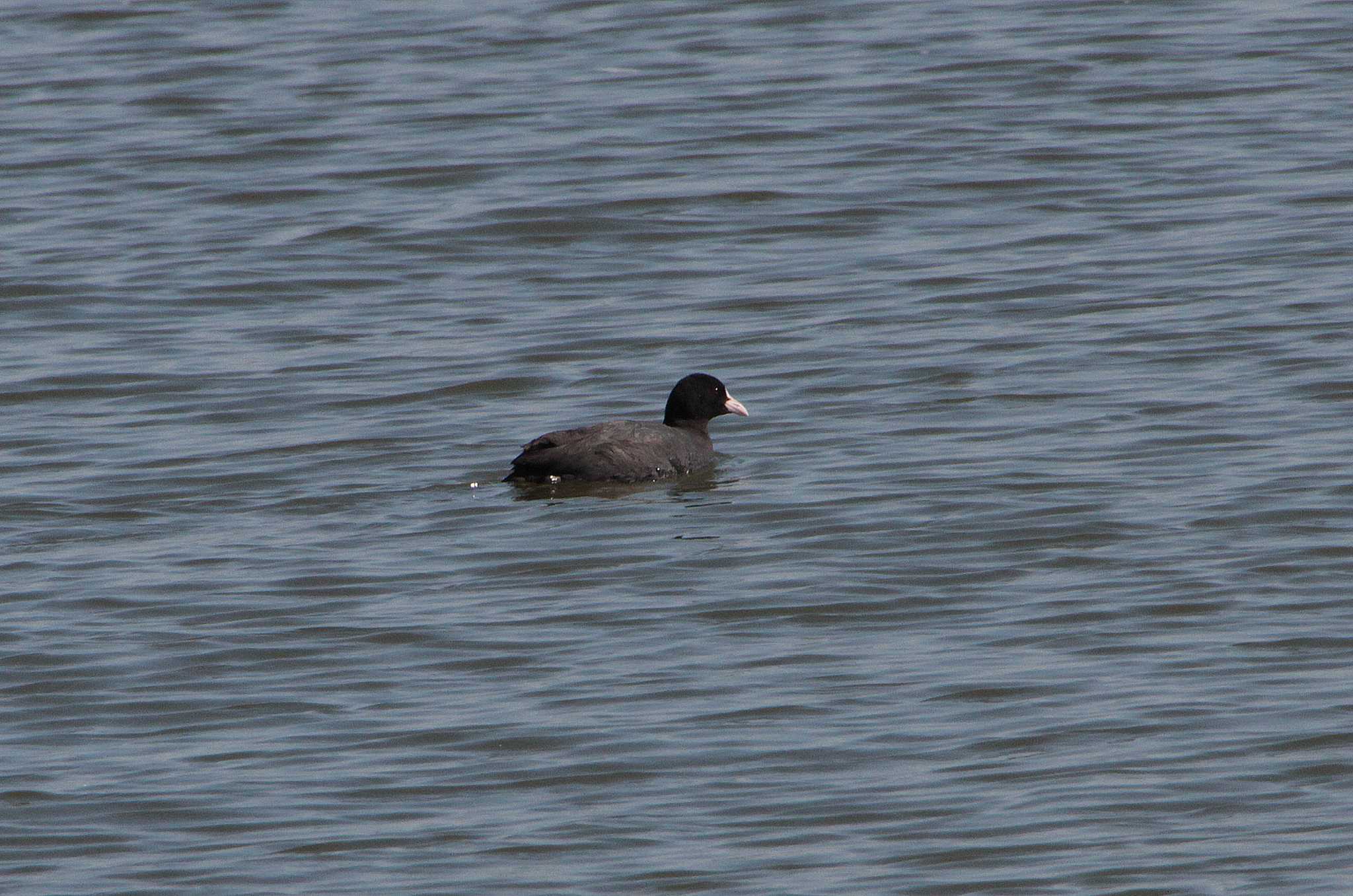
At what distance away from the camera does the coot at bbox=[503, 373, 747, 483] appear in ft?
45.0

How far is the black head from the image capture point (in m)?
14.7

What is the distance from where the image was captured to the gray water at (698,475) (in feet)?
30.4

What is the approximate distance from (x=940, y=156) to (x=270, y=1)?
11144 millimetres

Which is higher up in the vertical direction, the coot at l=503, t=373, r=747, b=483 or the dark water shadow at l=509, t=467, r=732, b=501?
the coot at l=503, t=373, r=747, b=483

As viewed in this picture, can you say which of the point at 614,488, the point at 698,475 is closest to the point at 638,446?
the point at 614,488

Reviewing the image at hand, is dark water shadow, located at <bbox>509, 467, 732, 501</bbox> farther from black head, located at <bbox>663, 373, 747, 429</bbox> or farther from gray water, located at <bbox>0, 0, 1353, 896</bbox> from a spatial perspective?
black head, located at <bbox>663, 373, 747, 429</bbox>

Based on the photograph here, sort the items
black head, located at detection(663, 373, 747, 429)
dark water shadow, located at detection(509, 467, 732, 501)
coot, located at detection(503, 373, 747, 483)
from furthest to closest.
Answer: black head, located at detection(663, 373, 747, 429), dark water shadow, located at detection(509, 467, 732, 501), coot, located at detection(503, 373, 747, 483)

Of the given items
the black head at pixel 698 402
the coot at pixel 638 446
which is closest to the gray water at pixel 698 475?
the coot at pixel 638 446

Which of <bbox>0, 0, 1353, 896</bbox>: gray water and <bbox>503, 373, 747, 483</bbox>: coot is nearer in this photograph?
<bbox>0, 0, 1353, 896</bbox>: gray water

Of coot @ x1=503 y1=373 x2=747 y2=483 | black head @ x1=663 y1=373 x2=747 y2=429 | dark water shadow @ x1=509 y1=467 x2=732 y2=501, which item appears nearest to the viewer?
coot @ x1=503 y1=373 x2=747 y2=483

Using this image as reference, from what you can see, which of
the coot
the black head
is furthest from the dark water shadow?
the black head

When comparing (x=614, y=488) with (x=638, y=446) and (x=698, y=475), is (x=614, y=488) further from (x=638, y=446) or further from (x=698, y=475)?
(x=698, y=475)

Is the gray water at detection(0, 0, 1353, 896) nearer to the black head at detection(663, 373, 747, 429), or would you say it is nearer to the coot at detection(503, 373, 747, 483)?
the coot at detection(503, 373, 747, 483)

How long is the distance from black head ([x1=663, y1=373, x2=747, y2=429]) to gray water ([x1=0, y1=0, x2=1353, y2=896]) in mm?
346
